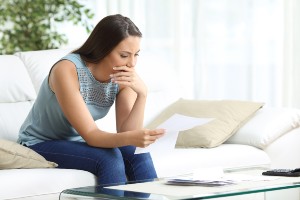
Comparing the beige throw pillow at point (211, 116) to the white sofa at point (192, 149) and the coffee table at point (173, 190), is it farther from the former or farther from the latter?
the coffee table at point (173, 190)

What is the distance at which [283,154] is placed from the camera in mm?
3271

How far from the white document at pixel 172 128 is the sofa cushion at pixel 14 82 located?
992mm

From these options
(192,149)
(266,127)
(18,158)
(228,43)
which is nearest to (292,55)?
(228,43)

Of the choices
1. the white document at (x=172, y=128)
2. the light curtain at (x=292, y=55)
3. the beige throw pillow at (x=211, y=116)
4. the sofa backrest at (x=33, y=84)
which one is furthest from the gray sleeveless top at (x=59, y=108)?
the light curtain at (x=292, y=55)

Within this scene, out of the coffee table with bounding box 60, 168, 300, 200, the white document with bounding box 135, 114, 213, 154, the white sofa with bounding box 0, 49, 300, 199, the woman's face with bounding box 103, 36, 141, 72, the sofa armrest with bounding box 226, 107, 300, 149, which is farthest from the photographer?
the sofa armrest with bounding box 226, 107, 300, 149

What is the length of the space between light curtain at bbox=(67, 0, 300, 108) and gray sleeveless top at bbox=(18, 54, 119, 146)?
4.01 feet

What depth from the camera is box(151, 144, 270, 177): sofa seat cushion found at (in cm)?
294

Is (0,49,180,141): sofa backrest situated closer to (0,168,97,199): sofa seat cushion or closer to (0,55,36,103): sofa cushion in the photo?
(0,55,36,103): sofa cushion

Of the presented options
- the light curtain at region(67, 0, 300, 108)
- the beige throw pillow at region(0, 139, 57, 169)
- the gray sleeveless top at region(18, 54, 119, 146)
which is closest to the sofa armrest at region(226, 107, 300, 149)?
the light curtain at region(67, 0, 300, 108)

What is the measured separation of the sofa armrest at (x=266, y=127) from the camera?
3.29 m

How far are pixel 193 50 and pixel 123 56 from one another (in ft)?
7.11

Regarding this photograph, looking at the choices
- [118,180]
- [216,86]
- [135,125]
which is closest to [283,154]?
[135,125]

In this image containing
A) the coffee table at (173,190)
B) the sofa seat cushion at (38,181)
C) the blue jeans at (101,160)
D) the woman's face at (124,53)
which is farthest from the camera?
the woman's face at (124,53)

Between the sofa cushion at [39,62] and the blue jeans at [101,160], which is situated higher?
the sofa cushion at [39,62]
